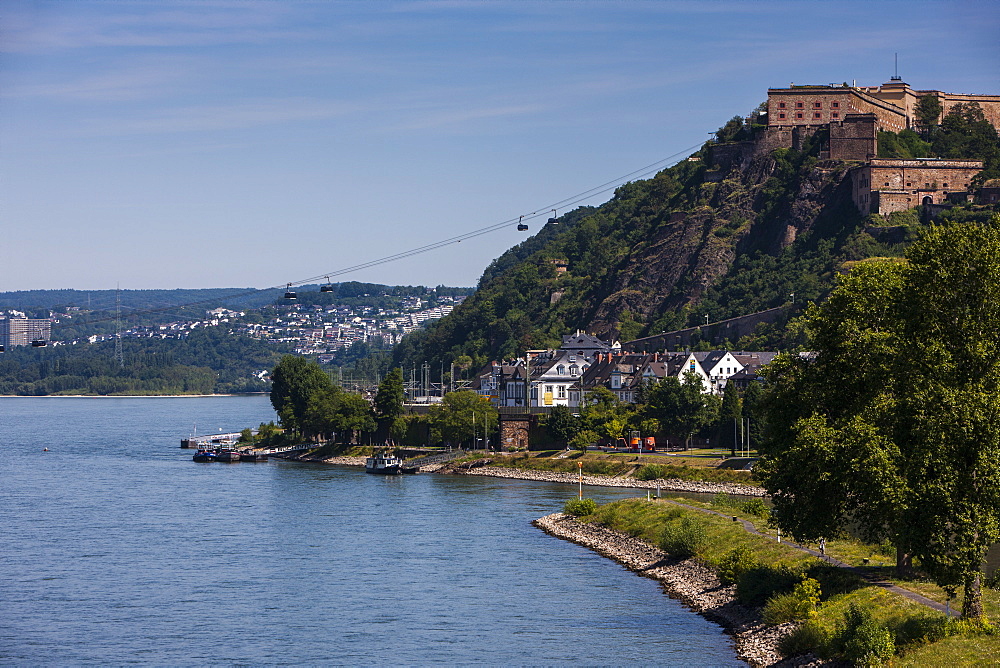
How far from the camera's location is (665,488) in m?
81.5

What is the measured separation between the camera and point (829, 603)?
3500 cm

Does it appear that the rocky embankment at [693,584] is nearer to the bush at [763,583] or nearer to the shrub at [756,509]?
the bush at [763,583]

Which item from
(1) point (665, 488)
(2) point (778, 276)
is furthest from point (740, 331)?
(1) point (665, 488)

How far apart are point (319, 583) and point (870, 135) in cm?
11085

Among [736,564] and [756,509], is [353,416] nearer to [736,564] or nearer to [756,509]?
[756,509]

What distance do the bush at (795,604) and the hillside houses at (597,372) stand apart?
64366 millimetres

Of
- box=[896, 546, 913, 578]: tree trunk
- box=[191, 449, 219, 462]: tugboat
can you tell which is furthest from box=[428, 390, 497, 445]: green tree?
box=[896, 546, 913, 578]: tree trunk

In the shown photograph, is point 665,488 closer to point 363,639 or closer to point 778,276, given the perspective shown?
point 363,639

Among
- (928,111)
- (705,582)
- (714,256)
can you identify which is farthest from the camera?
(928,111)

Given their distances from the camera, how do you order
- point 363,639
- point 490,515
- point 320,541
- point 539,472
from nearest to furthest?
1. point 363,639
2. point 320,541
3. point 490,515
4. point 539,472

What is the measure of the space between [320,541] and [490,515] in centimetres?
1217

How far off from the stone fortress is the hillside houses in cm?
3138

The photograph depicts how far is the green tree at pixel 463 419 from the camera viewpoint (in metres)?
109

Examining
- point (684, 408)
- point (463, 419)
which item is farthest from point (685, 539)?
point (463, 419)
